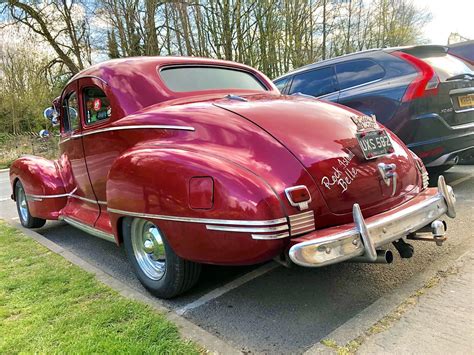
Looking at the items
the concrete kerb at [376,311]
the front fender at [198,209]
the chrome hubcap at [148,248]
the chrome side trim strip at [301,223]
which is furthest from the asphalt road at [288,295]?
the chrome side trim strip at [301,223]

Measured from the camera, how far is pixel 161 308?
2.80 metres

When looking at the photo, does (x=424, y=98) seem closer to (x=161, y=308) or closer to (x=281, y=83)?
(x=281, y=83)

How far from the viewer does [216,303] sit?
2875mm

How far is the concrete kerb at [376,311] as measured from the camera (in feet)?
7.30

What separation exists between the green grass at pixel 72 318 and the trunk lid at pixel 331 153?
127 cm

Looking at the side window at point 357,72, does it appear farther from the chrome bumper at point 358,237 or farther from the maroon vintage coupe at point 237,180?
the chrome bumper at point 358,237

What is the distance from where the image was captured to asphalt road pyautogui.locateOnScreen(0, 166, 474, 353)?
241 centimetres

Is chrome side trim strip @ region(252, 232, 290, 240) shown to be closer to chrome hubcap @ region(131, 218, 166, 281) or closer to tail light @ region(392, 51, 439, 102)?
chrome hubcap @ region(131, 218, 166, 281)

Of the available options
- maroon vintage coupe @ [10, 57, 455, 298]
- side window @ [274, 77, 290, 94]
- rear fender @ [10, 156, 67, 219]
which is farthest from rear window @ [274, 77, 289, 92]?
rear fender @ [10, 156, 67, 219]

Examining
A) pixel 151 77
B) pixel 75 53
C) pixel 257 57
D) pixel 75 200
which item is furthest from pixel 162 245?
pixel 75 53

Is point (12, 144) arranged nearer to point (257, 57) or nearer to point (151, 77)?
point (257, 57)

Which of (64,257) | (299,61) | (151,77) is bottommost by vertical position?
(64,257)

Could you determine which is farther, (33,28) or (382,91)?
(33,28)

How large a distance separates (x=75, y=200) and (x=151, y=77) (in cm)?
180
